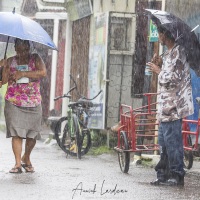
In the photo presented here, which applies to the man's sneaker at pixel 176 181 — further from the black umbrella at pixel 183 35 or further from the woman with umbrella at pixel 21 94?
the woman with umbrella at pixel 21 94

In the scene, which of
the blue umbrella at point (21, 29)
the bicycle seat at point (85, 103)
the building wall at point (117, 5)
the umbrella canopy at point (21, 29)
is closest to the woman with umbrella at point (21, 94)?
A: the blue umbrella at point (21, 29)

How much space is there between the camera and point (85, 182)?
9.58 m

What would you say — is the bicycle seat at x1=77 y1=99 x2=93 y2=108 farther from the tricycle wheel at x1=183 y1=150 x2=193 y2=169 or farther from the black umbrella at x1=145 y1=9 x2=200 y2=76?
the black umbrella at x1=145 y1=9 x2=200 y2=76

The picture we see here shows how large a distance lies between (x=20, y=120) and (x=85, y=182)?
4.70 ft

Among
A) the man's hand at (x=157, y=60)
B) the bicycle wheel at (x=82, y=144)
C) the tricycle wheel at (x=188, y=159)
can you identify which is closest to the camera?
the man's hand at (x=157, y=60)

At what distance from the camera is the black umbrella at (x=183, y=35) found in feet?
30.9

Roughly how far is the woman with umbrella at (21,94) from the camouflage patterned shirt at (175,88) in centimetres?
186

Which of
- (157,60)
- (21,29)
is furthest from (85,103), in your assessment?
(157,60)

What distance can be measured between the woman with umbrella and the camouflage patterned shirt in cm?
186

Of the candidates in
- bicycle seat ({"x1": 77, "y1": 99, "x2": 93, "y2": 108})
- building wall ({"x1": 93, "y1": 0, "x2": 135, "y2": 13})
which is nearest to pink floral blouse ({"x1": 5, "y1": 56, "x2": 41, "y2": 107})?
bicycle seat ({"x1": 77, "y1": 99, "x2": 93, "y2": 108})

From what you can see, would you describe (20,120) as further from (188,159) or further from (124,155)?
(188,159)

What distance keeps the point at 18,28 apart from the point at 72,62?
974 centimetres

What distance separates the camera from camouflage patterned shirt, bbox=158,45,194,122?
936cm

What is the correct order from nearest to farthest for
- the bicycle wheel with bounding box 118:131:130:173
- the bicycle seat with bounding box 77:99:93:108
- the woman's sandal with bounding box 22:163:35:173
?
the woman's sandal with bounding box 22:163:35:173
the bicycle wheel with bounding box 118:131:130:173
the bicycle seat with bounding box 77:99:93:108
